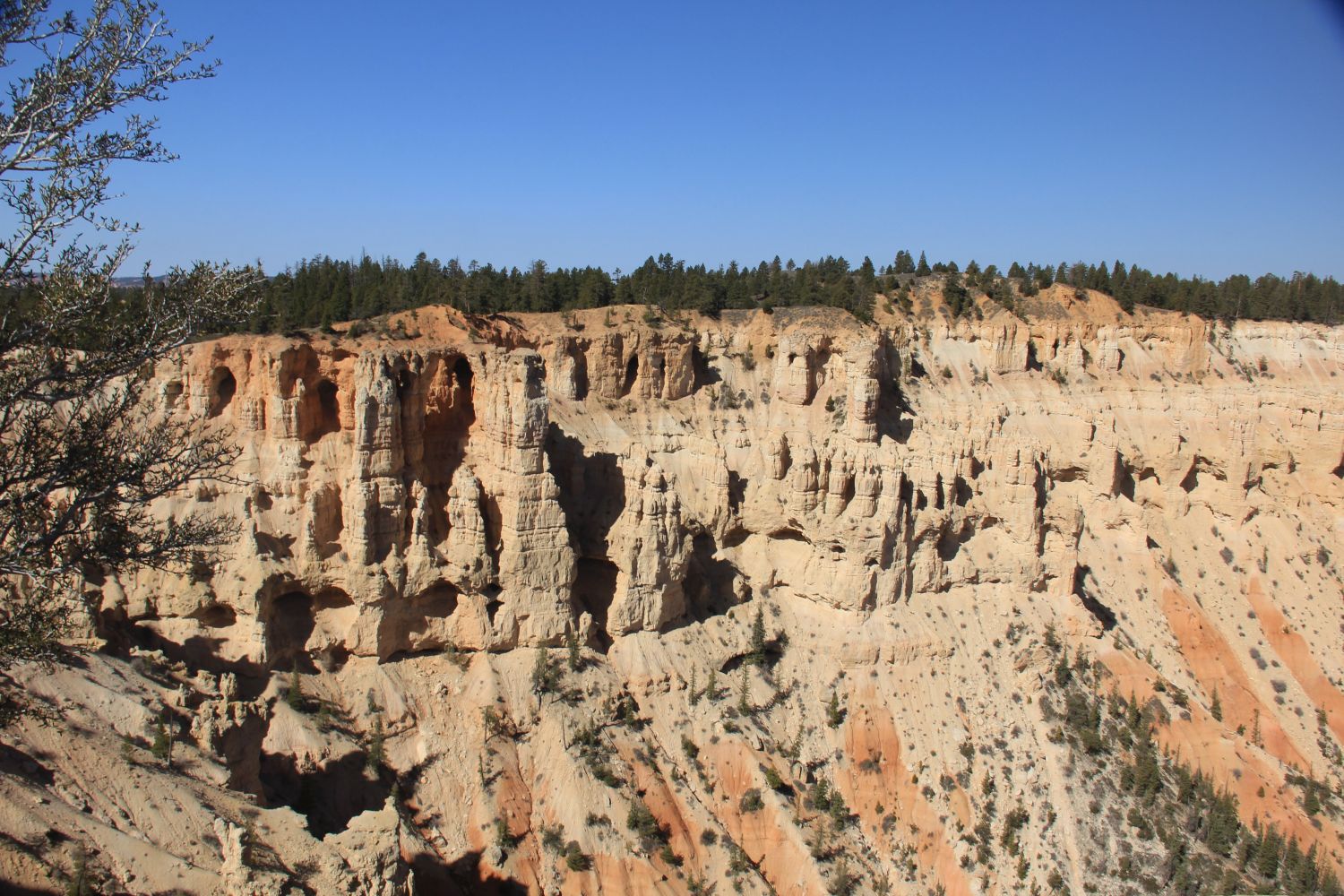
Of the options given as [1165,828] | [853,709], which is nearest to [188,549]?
[853,709]

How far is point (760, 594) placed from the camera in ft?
128

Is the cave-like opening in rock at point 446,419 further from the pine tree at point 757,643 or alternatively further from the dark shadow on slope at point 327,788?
the pine tree at point 757,643

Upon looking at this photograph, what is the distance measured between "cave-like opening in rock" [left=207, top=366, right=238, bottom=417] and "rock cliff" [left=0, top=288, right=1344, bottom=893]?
0.16 meters

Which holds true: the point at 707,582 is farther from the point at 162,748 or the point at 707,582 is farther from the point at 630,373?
the point at 162,748

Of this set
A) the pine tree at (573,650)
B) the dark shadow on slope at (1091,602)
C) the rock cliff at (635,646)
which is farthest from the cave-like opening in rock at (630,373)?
the dark shadow on slope at (1091,602)

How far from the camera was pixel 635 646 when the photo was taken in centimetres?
3450

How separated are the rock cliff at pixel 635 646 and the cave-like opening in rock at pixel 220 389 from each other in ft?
0.54

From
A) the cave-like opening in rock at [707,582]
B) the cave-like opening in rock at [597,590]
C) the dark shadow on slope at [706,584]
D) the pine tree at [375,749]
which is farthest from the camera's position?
the cave-like opening in rock at [707,582]

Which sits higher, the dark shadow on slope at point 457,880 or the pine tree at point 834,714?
the pine tree at point 834,714

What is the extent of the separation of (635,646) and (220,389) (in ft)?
61.9

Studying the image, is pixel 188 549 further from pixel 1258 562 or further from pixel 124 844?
pixel 1258 562

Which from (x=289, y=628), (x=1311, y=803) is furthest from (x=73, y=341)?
(x=1311, y=803)

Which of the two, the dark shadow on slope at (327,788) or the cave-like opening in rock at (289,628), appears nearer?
the dark shadow on slope at (327,788)

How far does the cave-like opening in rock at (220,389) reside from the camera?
109ft
